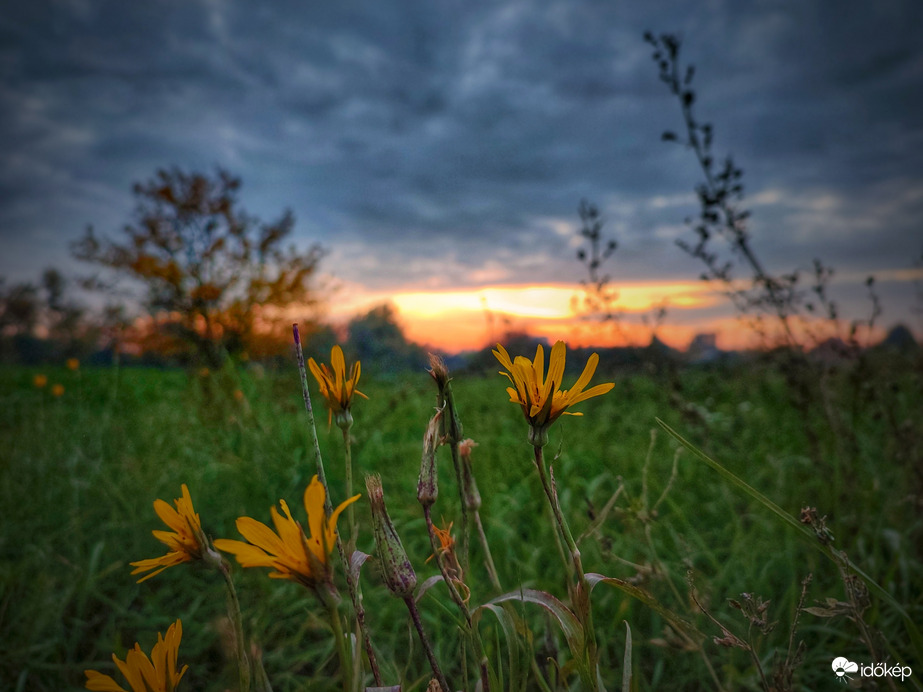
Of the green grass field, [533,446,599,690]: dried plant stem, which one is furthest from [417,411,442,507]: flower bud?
the green grass field

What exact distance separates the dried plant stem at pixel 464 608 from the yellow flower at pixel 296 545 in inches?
5.8

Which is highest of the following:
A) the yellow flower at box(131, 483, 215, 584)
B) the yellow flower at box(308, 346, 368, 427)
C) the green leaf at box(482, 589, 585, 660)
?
the yellow flower at box(308, 346, 368, 427)

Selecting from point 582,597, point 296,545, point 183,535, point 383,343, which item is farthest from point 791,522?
point 383,343

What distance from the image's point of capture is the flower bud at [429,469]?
673mm

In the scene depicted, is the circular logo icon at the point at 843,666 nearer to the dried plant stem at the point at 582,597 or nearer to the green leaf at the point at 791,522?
the green leaf at the point at 791,522

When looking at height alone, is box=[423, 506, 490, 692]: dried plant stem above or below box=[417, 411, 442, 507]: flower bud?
below

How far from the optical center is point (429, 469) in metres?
0.70

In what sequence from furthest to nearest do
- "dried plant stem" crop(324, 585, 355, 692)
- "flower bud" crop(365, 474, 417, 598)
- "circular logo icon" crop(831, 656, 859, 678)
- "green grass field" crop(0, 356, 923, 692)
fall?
"green grass field" crop(0, 356, 923, 692), "circular logo icon" crop(831, 656, 859, 678), "flower bud" crop(365, 474, 417, 598), "dried plant stem" crop(324, 585, 355, 692)

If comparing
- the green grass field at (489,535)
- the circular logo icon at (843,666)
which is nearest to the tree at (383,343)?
the green grass field at (489,535)

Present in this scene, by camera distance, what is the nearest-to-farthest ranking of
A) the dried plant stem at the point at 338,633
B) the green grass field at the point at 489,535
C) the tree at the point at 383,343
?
the dried plant stem at the point at 338,633 → the green grass field at the point at 489,535 → the tree at the point at 383,343

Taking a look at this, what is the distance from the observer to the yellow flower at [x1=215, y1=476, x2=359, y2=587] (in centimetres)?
53

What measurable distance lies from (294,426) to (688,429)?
2471mm

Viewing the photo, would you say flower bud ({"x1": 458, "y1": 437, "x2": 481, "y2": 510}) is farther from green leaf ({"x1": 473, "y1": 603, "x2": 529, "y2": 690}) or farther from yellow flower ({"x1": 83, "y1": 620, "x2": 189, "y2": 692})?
yellow flower ({"x1": 83, "y1": 620, "x2": 189, "y2": 692})

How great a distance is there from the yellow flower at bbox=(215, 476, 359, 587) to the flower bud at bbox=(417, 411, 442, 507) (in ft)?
0.46
